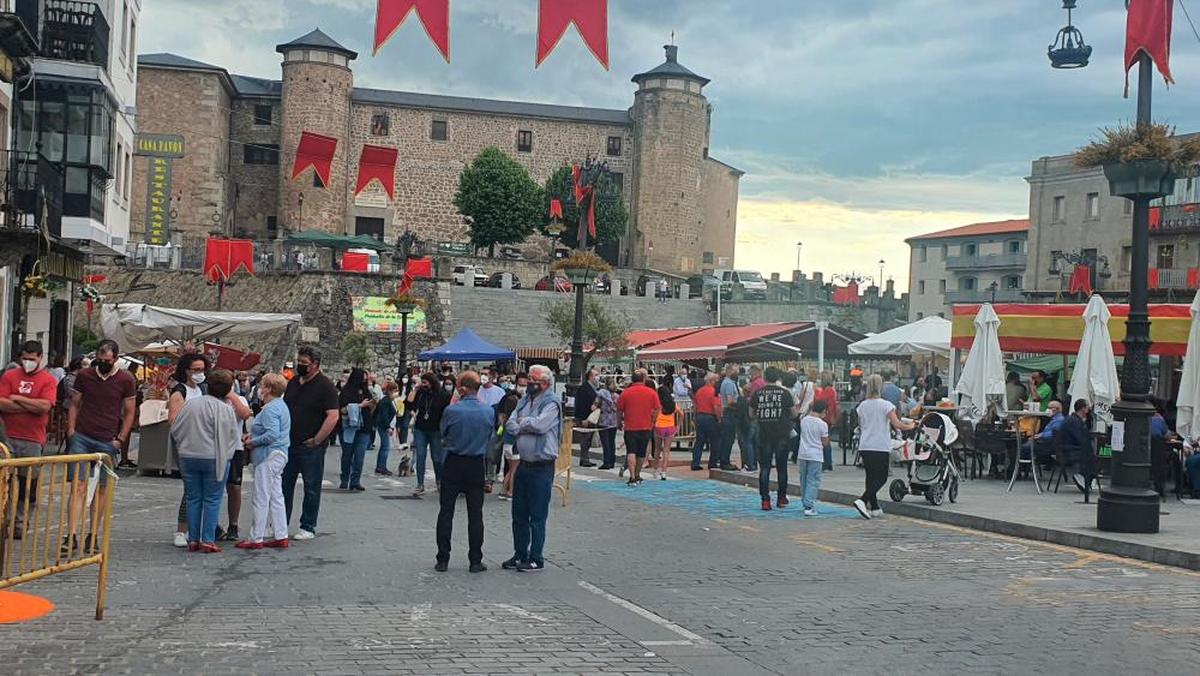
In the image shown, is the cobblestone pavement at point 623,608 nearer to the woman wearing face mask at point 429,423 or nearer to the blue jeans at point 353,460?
the woman wearing face mask at point 429,423

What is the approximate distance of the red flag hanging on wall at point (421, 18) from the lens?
12.9 metres

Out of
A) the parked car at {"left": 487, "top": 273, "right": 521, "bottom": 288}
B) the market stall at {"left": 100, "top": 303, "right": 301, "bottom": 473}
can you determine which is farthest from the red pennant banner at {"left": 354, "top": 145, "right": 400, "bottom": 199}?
the parked car at {"left": 487, "top": 273, "right": 521, "bottom": 288}

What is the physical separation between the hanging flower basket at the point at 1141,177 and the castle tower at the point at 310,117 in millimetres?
65299

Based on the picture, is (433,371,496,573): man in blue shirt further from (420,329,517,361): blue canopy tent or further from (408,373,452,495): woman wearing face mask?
(420,329,517,361): blue canopy tent

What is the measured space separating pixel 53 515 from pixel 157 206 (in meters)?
58.9

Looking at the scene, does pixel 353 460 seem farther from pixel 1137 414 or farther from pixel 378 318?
pixel 378 318

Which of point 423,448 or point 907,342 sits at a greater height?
point 907,342

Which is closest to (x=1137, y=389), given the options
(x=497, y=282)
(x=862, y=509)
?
(x=862, y=509)

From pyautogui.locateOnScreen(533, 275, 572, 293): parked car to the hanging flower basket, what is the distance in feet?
152

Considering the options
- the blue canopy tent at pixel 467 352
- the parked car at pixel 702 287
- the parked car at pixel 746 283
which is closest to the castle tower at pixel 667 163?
the parked car at pixel 746 283

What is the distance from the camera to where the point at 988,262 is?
3110 inches

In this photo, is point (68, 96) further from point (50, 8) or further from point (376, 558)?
point (376, 558)

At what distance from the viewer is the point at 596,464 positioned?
23906 mm

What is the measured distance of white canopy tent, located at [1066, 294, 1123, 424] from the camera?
18375 mm
